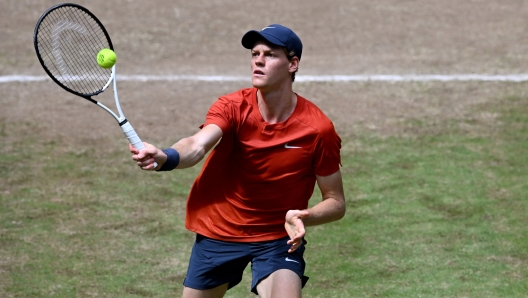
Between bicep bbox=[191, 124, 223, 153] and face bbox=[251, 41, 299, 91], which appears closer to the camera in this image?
bicep bbox=[191, 124, 223, 153]

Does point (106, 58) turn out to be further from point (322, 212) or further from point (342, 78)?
point (342, 78)

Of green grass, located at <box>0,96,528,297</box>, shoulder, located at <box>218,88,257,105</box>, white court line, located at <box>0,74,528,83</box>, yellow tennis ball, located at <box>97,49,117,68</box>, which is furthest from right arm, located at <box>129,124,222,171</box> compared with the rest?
white court line, located at <box>0,74,528,83</box>

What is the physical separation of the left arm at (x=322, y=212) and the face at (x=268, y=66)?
0.73 meters

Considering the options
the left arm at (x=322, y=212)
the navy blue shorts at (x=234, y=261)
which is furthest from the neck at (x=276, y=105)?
the navy blue shorts at (x=234, y=261)

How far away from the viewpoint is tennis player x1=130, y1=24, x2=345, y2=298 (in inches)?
232

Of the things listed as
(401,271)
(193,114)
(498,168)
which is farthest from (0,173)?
(498,168)

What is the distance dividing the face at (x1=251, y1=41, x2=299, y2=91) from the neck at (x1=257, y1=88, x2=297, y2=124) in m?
0.06

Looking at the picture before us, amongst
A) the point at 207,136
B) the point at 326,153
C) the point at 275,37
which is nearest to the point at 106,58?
the point at 207,136

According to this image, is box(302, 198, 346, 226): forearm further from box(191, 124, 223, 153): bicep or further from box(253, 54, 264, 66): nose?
box(253, 54, 264, 66): nose

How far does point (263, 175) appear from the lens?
19.7 feet

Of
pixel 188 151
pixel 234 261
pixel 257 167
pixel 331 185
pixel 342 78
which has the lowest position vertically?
pixel 342 78

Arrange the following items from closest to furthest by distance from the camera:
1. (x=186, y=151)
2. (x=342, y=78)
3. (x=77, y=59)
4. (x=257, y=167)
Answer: (x=186, y=151) → (x=257, y=167) → (x=77, y=59) → (x=342, y=78)

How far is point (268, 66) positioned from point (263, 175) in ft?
2.44

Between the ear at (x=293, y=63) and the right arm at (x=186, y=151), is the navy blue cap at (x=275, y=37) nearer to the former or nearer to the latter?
the ear at (x=293, y=63)
